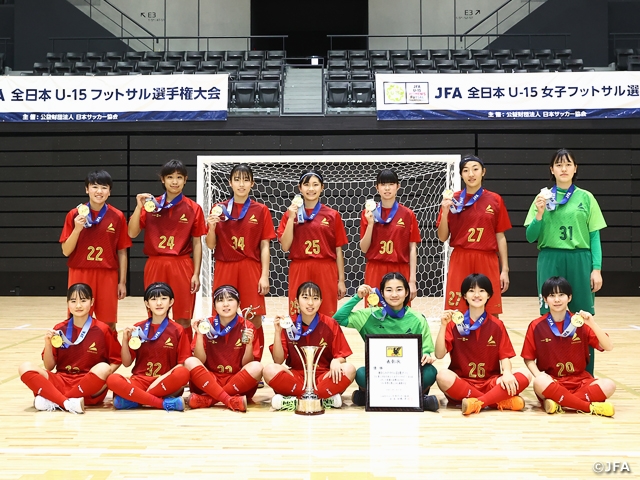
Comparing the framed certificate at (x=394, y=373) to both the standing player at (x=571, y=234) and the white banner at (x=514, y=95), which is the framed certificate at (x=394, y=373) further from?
the white banner at (x=514, y=95)

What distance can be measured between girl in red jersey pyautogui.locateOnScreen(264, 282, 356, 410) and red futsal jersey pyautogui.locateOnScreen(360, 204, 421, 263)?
0.90 meters

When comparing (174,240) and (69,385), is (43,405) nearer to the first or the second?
(69,385)

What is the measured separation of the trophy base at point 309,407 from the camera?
13.7 feet

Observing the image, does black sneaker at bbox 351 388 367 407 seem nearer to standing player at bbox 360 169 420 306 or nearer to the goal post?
standing player at bbox 360 169 420 306

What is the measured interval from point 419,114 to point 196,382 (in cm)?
826

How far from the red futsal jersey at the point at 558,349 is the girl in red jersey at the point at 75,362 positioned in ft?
9.44

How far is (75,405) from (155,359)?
575 mm

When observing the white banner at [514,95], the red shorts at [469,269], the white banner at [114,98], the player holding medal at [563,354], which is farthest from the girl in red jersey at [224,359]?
the white banner at [514,95]

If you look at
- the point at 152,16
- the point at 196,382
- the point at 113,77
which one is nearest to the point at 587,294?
the point at 196,382

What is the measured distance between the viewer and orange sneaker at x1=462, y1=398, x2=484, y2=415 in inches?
163

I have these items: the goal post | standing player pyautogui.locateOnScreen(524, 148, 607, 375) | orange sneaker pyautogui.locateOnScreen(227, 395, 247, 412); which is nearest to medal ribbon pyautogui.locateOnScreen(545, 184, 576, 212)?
standing player pyautogui.locateOnScreen(524, 148, 607, 375)

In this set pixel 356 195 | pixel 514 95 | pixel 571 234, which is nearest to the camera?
pixel 571 234

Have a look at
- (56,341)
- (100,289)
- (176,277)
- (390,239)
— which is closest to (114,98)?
(100,289)

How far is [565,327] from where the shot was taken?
171 inches
